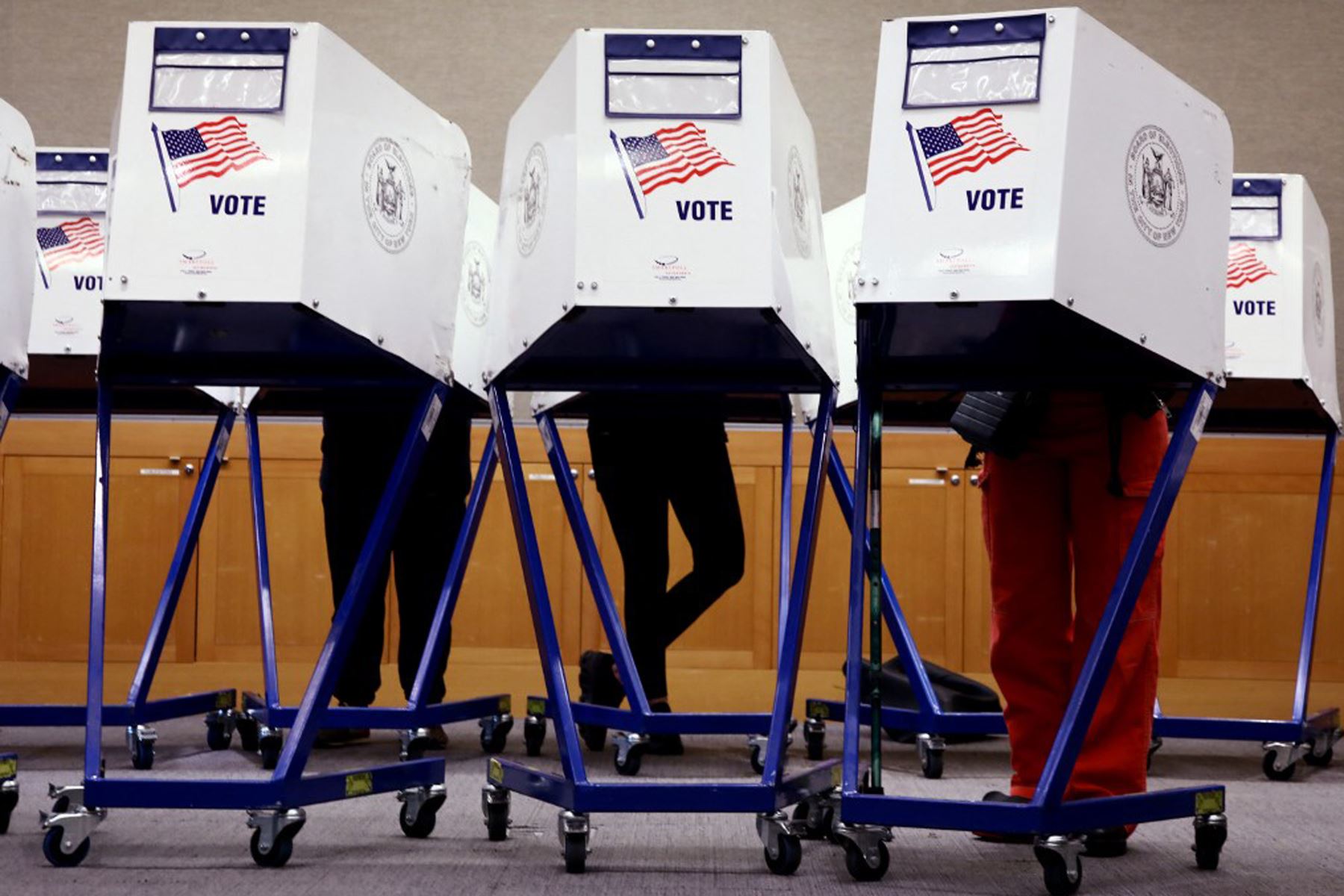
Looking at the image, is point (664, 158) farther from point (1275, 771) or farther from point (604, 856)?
point (1275, 771)

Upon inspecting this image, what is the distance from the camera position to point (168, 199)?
1962mm

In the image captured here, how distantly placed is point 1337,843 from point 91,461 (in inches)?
143

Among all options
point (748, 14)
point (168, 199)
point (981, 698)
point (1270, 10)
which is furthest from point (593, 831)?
point (1270, 10)

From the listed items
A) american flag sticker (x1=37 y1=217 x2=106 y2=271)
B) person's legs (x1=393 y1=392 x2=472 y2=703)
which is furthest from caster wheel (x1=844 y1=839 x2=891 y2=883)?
american flag sticker (x1=37 y1=217 x2=106 y2=271)

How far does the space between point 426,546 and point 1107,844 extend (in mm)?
1723

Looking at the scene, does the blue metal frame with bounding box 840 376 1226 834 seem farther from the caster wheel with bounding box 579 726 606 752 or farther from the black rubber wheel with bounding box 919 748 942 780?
the caster wheel with bounding box 579 726 606 752

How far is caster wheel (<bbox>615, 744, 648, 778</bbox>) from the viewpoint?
2809 millimetres

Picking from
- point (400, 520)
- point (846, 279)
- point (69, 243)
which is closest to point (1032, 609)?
point (846, 279)

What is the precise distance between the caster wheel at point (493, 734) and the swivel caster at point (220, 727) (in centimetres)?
56

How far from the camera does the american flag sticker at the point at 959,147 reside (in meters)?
1.78

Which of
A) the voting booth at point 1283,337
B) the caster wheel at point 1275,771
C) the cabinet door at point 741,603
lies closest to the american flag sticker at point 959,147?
the voting booth at point 1283,337

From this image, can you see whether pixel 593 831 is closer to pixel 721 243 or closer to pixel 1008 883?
pixel 1008 883

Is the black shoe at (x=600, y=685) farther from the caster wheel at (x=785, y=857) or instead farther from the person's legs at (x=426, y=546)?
the caster wheel at (x=785, y=857)

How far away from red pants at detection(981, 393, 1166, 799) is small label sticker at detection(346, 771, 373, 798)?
0.92 metres
